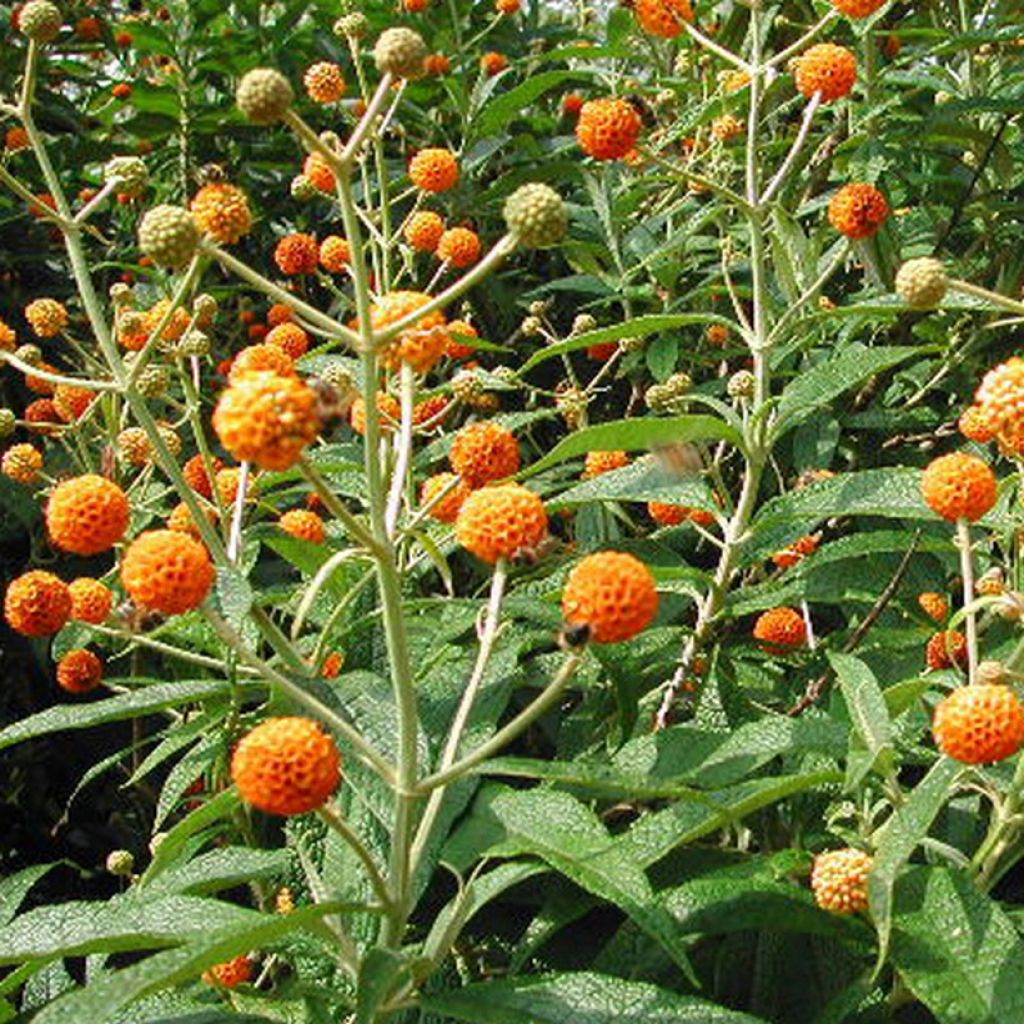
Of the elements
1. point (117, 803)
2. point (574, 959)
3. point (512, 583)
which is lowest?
point (117, 803)

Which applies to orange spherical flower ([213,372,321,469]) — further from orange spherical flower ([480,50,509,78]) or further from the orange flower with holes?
orange spherical flower ([480,50,509,78])

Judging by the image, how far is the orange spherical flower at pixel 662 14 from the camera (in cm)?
358

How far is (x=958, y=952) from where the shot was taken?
2062mm

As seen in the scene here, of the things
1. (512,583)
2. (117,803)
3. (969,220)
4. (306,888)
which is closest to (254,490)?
(512,583)

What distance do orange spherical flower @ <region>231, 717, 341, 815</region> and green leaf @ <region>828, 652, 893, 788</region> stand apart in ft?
2.37

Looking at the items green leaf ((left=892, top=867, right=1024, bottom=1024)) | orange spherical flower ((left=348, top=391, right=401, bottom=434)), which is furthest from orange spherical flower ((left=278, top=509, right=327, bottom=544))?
green leaf ((left=892, top=867, right=1024, bottom=1024))

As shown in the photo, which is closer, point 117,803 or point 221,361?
point 117,803

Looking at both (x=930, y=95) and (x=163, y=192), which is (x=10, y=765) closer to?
(x=163, y=192)

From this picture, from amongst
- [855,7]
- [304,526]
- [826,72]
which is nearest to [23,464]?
[304,526]

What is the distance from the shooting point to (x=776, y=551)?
9.82 feet

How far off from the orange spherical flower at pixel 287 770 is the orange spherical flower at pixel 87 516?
1.87 feet

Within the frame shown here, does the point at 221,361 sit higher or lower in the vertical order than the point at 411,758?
lower

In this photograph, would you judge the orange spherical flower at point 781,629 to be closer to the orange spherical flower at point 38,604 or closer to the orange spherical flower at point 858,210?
the orange spherical flower at point 858,210

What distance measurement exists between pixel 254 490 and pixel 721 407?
1.02 metres
